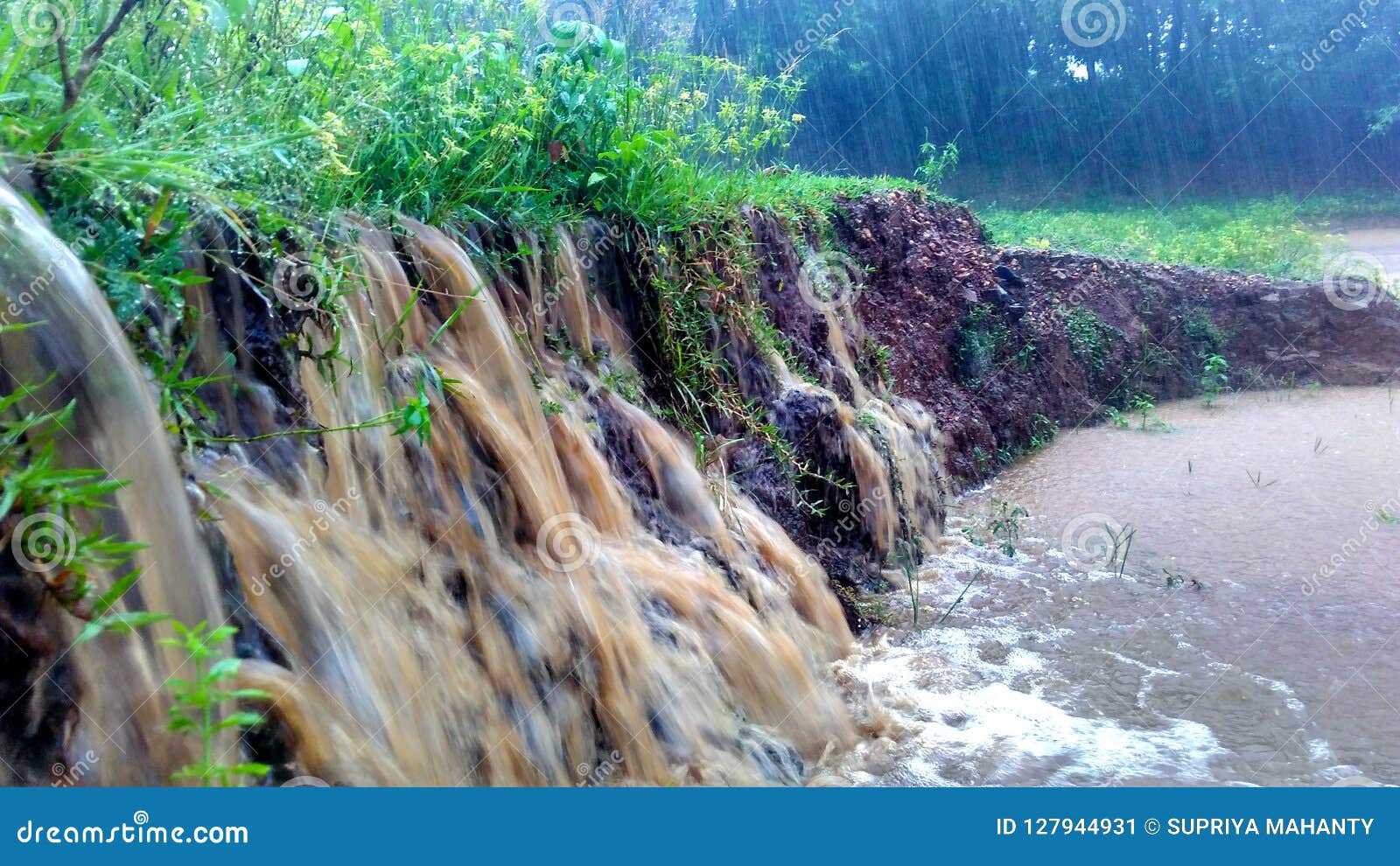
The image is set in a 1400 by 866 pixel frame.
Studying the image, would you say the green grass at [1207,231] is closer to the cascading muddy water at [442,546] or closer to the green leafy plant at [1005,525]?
the green leafy plant at [1005,525]

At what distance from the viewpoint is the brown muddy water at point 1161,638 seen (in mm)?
3504

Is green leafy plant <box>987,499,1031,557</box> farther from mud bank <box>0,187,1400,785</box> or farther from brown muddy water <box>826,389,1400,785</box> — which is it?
mud bank <box>0,187,1400,785</box>

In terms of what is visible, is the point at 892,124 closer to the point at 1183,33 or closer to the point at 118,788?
the point at 1183,33

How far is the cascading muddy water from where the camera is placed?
209cm

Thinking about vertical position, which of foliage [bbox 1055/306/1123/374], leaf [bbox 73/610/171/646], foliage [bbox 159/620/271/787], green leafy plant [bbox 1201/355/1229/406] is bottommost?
green leafy plant [bbox 1201/355/1229/406]

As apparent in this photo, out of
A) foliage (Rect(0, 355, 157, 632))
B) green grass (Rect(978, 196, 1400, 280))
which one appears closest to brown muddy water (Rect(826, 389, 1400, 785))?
foliage (Rect(0, 355, 157, 632))

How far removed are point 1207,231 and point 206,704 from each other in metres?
16.3

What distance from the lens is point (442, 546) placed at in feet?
10.1

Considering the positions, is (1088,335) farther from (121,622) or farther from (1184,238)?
(121,622)

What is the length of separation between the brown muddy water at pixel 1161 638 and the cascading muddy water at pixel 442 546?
0.45 meters

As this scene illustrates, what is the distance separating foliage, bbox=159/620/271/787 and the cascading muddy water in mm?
63

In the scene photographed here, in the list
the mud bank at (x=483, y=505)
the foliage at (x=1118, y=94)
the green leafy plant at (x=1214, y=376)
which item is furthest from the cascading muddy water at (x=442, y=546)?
the foliage at (x=1118, y=94)

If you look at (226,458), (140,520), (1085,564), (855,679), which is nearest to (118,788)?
(140,520)

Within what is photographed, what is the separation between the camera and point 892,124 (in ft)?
65.0
